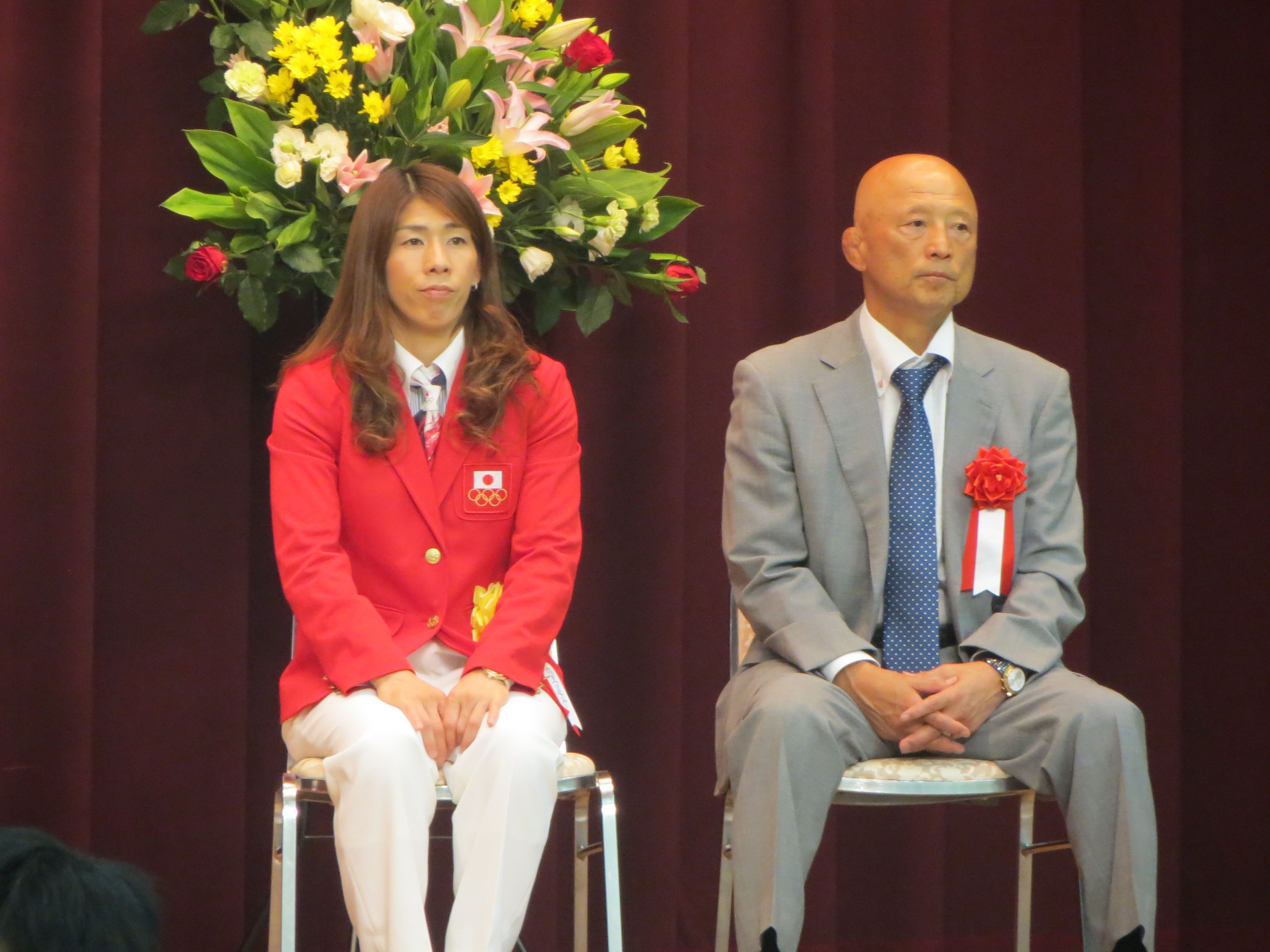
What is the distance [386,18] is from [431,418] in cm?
60

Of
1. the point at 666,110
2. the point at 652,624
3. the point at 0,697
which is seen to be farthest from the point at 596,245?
the point at 0,697

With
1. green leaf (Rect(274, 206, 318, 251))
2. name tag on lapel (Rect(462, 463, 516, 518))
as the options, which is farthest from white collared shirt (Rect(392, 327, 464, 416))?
green leaf (Rect(274, 206, 318, 251))

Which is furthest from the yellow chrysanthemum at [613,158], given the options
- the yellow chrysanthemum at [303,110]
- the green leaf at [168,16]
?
the green leaf at [168,16]

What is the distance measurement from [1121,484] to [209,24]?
6.73 feet

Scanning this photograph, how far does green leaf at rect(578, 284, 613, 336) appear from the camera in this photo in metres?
2.56

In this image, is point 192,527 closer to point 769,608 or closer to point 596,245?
point 596,245

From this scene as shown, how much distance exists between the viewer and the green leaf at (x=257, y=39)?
240 cm

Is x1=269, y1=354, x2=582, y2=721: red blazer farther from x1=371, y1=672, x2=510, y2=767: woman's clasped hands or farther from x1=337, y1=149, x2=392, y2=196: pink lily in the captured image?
x1=337, y1=149, x2=392, y2=196: pink lily

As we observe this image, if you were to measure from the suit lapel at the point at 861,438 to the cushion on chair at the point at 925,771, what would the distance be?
28 cm

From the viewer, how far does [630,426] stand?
2980 millimetres

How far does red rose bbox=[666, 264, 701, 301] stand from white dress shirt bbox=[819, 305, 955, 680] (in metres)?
0.29

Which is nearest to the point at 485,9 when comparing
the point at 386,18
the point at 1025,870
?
the point at 386,18

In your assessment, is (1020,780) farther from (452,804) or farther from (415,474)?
(415,474)

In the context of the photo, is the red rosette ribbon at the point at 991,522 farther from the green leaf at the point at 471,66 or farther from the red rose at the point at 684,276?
the green leaf at the point at 471,66
